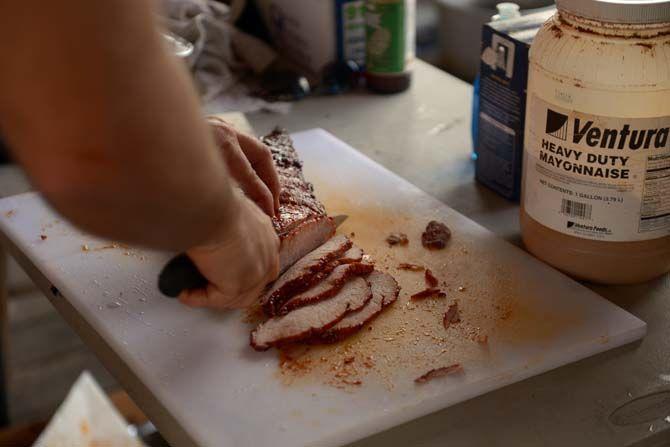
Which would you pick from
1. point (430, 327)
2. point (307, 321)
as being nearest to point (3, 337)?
point (307, 321)

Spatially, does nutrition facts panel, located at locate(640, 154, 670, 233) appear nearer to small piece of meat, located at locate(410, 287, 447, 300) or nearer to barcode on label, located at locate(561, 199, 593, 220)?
barcode on label, located at locate(561, 199, 593, 220)

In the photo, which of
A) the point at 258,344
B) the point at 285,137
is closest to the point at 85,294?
the point at 258,344

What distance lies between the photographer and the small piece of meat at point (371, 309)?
126cm

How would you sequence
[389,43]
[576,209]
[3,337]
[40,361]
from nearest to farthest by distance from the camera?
[576,209] < [389,43] < [3,337] < [40,361]

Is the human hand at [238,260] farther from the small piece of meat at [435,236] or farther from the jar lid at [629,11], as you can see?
the jar lid at [629,11]

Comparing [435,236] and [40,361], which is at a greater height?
[435,236]

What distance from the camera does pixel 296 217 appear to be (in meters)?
1.46

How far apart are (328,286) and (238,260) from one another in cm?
30

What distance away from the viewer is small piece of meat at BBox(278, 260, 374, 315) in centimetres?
132

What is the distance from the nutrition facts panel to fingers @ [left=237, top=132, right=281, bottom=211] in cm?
58

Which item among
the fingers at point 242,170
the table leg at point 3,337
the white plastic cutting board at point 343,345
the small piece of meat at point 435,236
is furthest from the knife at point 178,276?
the table leg at point 3,337

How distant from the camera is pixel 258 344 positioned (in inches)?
48.9

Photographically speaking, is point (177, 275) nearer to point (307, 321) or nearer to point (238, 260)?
point (238, 260)

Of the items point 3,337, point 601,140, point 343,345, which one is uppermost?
point 601,140
